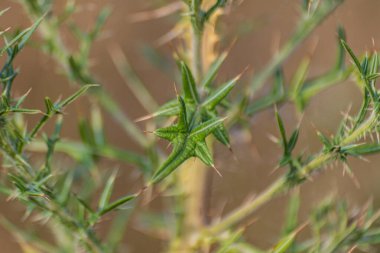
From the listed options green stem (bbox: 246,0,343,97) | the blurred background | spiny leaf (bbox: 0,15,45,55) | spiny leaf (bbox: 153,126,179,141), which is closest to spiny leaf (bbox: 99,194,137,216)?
spiny leaf (bbox: 153,126,179,141)

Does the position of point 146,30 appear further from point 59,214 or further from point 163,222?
point 59,214

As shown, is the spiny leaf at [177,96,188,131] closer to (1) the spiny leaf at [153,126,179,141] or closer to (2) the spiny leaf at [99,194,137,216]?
(1) the spiny leaf at [153,126,179,141]

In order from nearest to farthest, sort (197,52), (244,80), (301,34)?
1. (197,52)
2. (301,34)
3. (244,80)

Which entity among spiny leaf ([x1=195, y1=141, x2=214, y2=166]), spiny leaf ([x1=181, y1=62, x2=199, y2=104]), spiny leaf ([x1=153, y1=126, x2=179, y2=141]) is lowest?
spiny leaf ([x1=195, y1=141, x2=214, y2=166])

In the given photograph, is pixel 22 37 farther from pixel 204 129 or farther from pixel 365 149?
pixel 365 149

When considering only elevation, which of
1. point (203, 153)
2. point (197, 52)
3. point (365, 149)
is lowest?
point (365, 149)

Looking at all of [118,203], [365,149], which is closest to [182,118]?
[118,203]

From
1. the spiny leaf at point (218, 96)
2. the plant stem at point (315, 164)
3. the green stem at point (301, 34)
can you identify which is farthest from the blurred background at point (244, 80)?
the spiny leaf at point (218, 96)

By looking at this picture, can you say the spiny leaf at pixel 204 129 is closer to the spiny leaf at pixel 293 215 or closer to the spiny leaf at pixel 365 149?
the spiny leaf at pixel 365 149

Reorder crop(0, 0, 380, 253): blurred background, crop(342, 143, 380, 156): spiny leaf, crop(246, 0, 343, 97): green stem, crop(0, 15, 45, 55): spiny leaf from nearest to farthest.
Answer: crop(0, 15, 45, 55): spiny leaf
crop(342, 143, 380, 156): spiny leaf
crop(246, 0, 343, 97): green stem
crop(0, 0, 380, 253): blurred background
